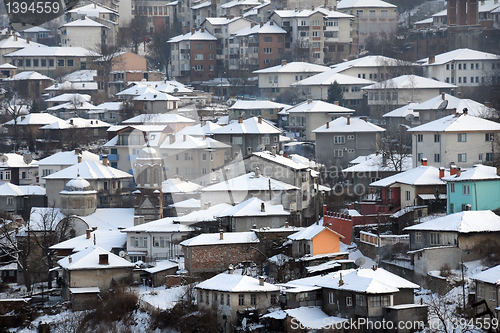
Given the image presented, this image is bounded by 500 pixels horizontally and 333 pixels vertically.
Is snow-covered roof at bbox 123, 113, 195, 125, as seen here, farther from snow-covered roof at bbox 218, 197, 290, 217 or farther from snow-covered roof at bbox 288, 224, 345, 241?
snow-covered roof at bbox 288, 224, 345, 241

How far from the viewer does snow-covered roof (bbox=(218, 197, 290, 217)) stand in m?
40.9

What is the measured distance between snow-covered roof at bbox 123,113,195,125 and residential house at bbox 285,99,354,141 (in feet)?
23.2

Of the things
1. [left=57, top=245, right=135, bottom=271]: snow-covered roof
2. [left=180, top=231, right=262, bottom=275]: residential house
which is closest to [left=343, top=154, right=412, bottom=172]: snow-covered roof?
Answer: [left=180, top=231, right=262, bottom=275]: residential house

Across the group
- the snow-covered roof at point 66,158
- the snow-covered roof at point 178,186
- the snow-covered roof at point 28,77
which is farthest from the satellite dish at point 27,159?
the snow-covered roof at point 28,77

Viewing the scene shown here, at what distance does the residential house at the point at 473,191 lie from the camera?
123 ft

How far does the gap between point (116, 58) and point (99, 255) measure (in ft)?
150

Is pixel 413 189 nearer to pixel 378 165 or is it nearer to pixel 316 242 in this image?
pixel 316 242

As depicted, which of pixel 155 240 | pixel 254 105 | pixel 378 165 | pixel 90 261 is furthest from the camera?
pixel 254 105

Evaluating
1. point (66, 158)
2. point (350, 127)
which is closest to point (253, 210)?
point (350, 127)

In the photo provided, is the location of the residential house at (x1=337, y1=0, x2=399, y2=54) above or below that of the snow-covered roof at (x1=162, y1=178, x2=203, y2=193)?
above

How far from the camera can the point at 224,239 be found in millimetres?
38031

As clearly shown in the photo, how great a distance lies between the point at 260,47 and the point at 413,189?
44.0 m

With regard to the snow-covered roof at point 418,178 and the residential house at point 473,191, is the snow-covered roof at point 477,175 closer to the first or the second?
the residential house at point 473,191

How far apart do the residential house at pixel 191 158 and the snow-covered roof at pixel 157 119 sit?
26.3 feet
